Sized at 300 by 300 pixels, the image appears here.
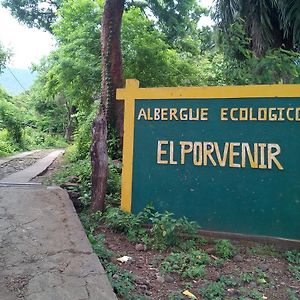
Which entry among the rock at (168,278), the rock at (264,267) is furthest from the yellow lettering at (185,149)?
the rock at (168,278)

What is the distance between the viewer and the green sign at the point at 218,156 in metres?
4.78

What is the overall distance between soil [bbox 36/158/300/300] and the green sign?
434mm

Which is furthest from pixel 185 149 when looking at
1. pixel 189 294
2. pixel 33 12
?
pixel 33 12

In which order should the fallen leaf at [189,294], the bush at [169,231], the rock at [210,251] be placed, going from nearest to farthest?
the fallen leaf at [189,294] < the rock at [210,251] < the bush at [169,231]

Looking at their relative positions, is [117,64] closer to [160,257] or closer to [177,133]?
[177,133]

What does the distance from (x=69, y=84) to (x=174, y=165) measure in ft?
25.6

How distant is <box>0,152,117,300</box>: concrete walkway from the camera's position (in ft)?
9.58

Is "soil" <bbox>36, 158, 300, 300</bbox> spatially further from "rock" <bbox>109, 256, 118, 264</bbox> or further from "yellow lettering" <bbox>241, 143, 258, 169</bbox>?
"yellow lettering" <bbox>241, 143, 258, 169</bbox>

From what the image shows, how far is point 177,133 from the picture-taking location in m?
5.26

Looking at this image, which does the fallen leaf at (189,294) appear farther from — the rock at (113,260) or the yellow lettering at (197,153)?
the yellow lettering at (197,153)

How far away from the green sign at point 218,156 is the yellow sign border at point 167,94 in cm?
1

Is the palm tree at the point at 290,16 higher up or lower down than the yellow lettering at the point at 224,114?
higher up

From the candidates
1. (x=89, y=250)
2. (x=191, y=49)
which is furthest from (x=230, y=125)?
(x=191, y=49)

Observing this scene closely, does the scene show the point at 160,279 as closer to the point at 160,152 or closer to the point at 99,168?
the point at 160,152
